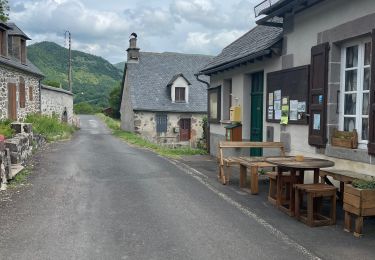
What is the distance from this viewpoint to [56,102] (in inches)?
1195

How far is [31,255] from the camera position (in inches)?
172

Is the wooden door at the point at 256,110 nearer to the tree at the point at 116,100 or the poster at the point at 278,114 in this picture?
the poster at the point at 278,114

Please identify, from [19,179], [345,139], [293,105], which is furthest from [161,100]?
[345,139]

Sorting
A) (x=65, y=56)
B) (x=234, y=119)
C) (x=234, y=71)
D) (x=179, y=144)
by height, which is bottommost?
(x=179, y=144)

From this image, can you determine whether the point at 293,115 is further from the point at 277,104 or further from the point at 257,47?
the point at 257,47

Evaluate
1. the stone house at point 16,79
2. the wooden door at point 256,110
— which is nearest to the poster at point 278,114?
the wooden door at point 256,110

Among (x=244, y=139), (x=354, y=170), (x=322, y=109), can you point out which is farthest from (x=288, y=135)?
(x=244, y=139)

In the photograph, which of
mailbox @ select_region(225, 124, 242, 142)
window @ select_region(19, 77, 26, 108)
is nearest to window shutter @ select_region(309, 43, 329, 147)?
mailbox @ select_region(225, 124, 242, 142)

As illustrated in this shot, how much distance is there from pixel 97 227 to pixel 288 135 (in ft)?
15.9

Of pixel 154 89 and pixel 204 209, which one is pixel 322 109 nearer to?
pixel 204 209

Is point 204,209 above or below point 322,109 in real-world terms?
below

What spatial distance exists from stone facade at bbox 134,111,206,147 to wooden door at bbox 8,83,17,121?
10.6 m

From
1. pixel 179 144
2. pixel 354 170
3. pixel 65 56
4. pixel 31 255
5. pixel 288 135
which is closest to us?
pixel 31 255

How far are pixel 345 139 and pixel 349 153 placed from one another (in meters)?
0.28
